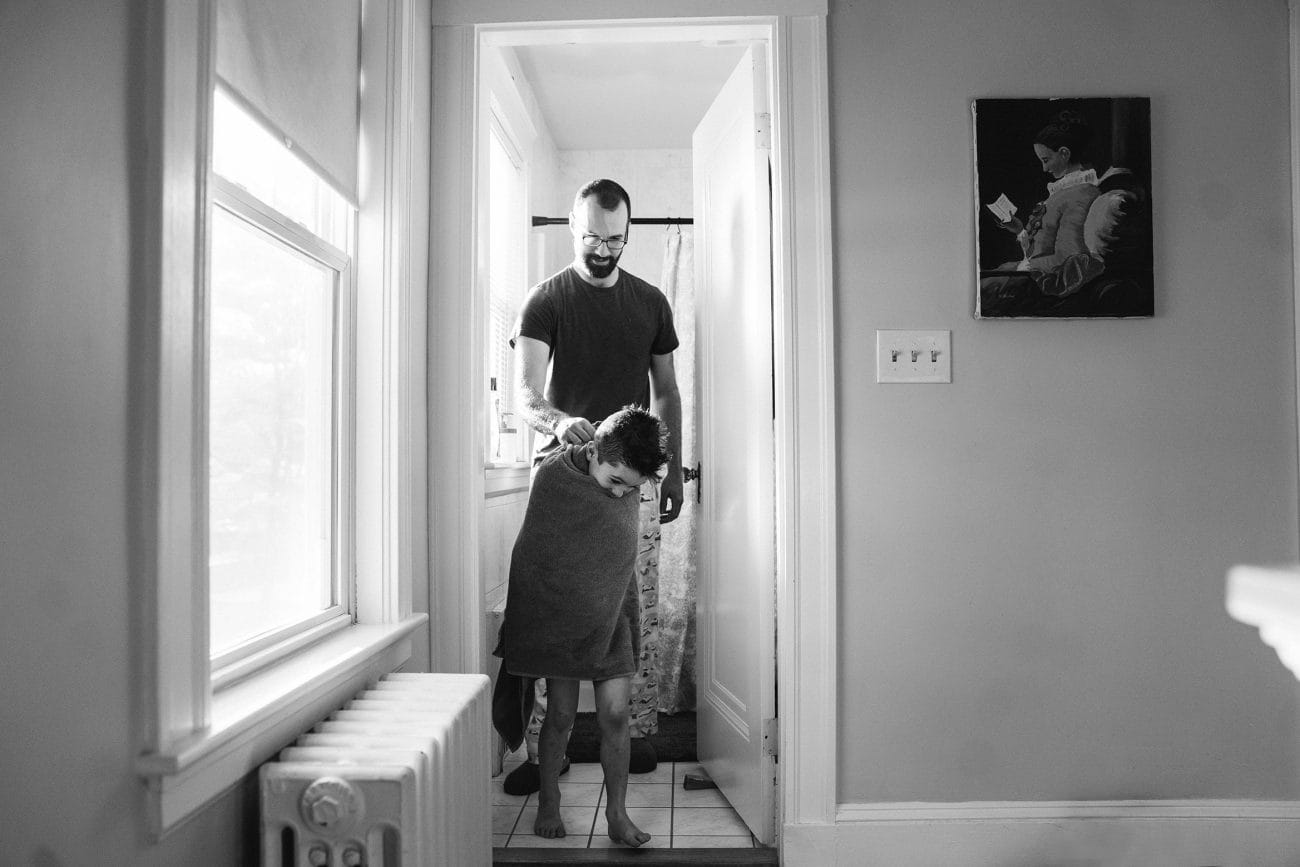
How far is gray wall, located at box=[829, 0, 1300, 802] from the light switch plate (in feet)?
0.11

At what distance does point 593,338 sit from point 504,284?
83 centimetres

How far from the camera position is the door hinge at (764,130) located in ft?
8.28

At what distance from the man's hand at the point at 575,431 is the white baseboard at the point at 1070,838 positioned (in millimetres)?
1075

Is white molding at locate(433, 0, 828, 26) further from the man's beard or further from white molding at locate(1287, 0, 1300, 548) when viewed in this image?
white molding at locate(1287, 0, 1300, 548)

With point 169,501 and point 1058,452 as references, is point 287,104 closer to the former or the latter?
point 169,501

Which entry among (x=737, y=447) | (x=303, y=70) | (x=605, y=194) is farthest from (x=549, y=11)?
(x=737, y=447)

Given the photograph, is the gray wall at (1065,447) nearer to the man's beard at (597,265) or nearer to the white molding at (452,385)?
the man's beard at (597,265)

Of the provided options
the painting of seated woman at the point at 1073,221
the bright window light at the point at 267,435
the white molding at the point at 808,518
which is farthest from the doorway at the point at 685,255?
the bright window light at the point at 267,435

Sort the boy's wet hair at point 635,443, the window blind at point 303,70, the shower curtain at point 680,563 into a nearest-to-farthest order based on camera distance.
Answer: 1. the window blind at point 303,70
2. the boy's wet hair at point 635,443
3. the shower curtain at point 680,563

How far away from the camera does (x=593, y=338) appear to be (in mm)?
2812

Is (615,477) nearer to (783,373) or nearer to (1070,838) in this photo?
(783,373)

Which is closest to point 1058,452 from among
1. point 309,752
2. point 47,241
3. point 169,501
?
point 309,752

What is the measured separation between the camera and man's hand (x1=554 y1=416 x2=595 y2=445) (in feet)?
8.01

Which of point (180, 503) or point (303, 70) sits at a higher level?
point (303, 70)
